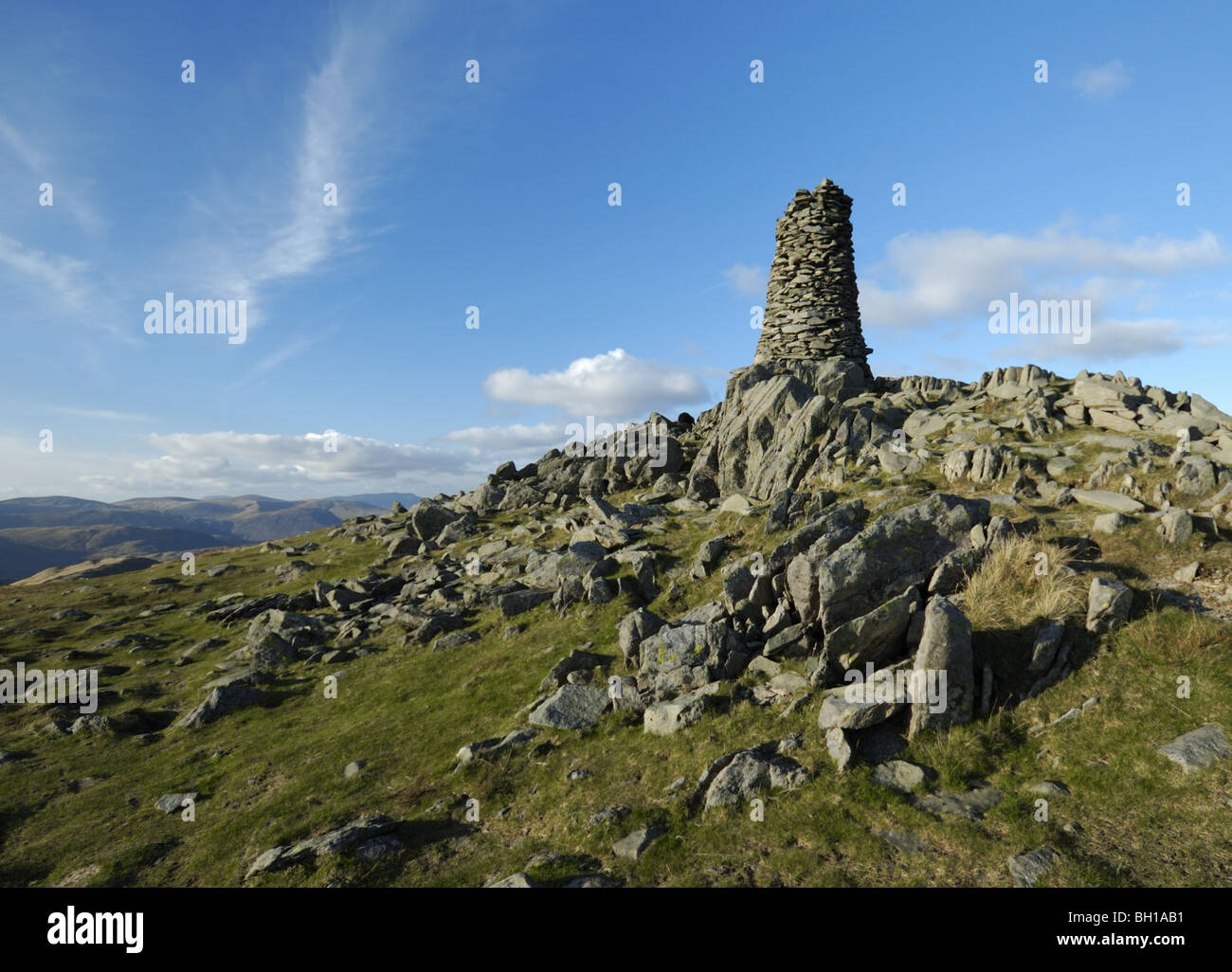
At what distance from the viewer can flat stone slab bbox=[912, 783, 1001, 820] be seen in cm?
1021

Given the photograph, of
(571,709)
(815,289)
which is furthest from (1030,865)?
(815,289)

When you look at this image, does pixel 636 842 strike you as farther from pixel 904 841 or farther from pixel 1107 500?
pixel 1107 500

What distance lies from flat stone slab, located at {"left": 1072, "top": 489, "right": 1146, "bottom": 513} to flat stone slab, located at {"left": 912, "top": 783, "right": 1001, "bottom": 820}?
1210cm

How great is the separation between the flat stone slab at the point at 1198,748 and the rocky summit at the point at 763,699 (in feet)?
0.18

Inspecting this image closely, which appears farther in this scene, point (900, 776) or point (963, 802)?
Result: point (900, 776)

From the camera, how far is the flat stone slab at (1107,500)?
58.0 feet

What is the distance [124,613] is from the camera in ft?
131

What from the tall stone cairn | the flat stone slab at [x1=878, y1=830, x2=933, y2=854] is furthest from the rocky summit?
the tall stone cairn

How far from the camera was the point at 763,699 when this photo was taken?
14.5 metres

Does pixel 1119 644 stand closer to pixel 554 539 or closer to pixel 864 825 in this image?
pixel 864 825

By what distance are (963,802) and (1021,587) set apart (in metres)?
6.41

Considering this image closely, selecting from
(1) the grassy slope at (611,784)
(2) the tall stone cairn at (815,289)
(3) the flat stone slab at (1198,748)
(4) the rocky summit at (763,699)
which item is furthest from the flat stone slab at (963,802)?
(2) the tall stone cairn at (815,289)

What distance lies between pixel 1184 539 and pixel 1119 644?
5.23 meters
